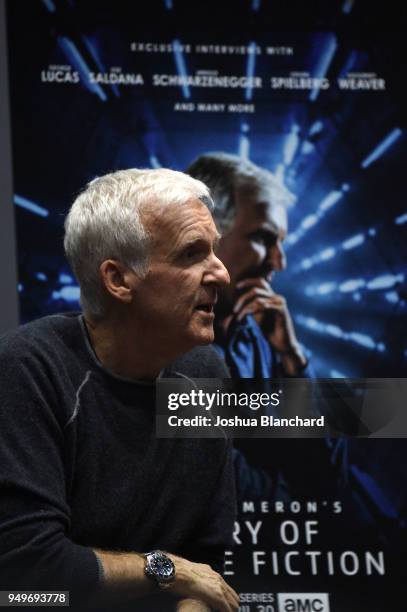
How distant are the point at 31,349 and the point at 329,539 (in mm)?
850

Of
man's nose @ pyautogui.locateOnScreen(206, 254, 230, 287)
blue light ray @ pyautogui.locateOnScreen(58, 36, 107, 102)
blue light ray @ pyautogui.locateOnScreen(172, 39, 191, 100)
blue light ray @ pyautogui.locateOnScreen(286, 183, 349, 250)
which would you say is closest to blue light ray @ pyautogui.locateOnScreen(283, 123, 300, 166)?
blue light ray @ pyautogui.locateOnScreen(286, 183, 349, 250)

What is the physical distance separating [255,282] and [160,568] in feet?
3.02

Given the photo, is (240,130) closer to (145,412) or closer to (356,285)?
(356,285)

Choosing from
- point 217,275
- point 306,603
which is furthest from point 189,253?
point 306,603

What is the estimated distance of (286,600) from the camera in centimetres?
105

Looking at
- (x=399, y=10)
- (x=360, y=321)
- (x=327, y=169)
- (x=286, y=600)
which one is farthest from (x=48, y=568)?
(x=399, y=10)

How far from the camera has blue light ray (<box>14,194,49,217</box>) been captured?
1652 mm

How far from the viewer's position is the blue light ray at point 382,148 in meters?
1.71

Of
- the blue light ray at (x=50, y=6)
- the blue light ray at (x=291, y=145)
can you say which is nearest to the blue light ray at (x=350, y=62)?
the blue light ray at (x=291, y=145)

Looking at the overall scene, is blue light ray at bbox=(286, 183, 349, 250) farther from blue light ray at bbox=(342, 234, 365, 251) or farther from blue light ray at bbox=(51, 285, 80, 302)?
blue light ray at bbox=(51, 285, 80, 302)

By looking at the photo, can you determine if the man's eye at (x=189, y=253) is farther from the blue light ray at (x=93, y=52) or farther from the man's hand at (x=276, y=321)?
the blue light ray at (x=93, y=52)

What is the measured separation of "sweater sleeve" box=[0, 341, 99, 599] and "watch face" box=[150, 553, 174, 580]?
7 centimetres

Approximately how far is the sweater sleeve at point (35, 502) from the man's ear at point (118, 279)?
14 cm

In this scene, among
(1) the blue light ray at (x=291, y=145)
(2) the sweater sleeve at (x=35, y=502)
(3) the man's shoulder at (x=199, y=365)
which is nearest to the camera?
(2) the sweater sleeve at (x=35, y=502)
